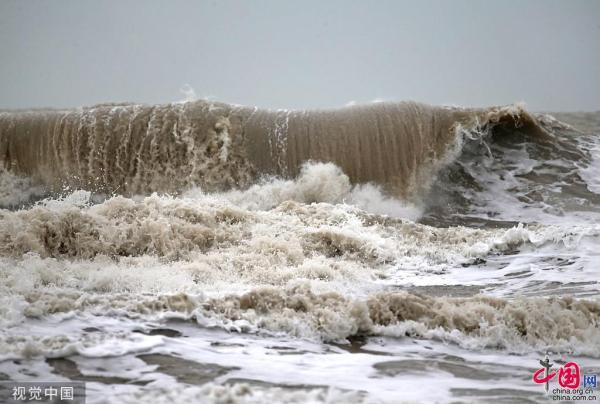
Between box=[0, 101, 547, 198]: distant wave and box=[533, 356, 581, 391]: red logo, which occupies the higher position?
box=[0, 101, 547, 198]: distant wave

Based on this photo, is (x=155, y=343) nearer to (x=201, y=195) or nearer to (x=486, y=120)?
(x=201, y=195)

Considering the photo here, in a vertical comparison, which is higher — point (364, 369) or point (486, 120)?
point (486, 120)

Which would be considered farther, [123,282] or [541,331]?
[123,282]

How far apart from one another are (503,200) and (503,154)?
1.18 meters

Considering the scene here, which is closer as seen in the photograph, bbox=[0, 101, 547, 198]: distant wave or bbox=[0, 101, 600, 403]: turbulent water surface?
bbox=[0, 101, 600, 403]: turbulent water surface

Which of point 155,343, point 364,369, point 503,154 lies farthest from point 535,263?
point 503,154

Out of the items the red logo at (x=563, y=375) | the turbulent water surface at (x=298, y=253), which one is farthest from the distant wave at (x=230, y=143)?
the red logo at (x=563, y=375)

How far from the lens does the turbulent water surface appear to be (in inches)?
136

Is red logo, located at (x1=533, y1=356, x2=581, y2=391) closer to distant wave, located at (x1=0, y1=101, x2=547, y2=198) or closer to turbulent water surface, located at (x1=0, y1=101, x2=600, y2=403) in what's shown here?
turbulent water surface, located at (x1=0, y1=101, x2=600, y2=403)

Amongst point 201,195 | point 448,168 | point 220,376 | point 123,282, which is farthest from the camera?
point 448,168

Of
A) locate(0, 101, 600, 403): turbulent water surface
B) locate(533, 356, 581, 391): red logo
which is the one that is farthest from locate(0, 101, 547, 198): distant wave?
locate(533, 356, 581, 391): red logo

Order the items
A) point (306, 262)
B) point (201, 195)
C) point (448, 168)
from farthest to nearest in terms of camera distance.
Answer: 1. point (448, 168)
2. point (201, 195)
3. point (306, 262)

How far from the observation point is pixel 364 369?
3523 millimetres

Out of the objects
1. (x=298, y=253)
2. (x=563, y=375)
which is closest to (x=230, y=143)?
(x=298, y=253)
